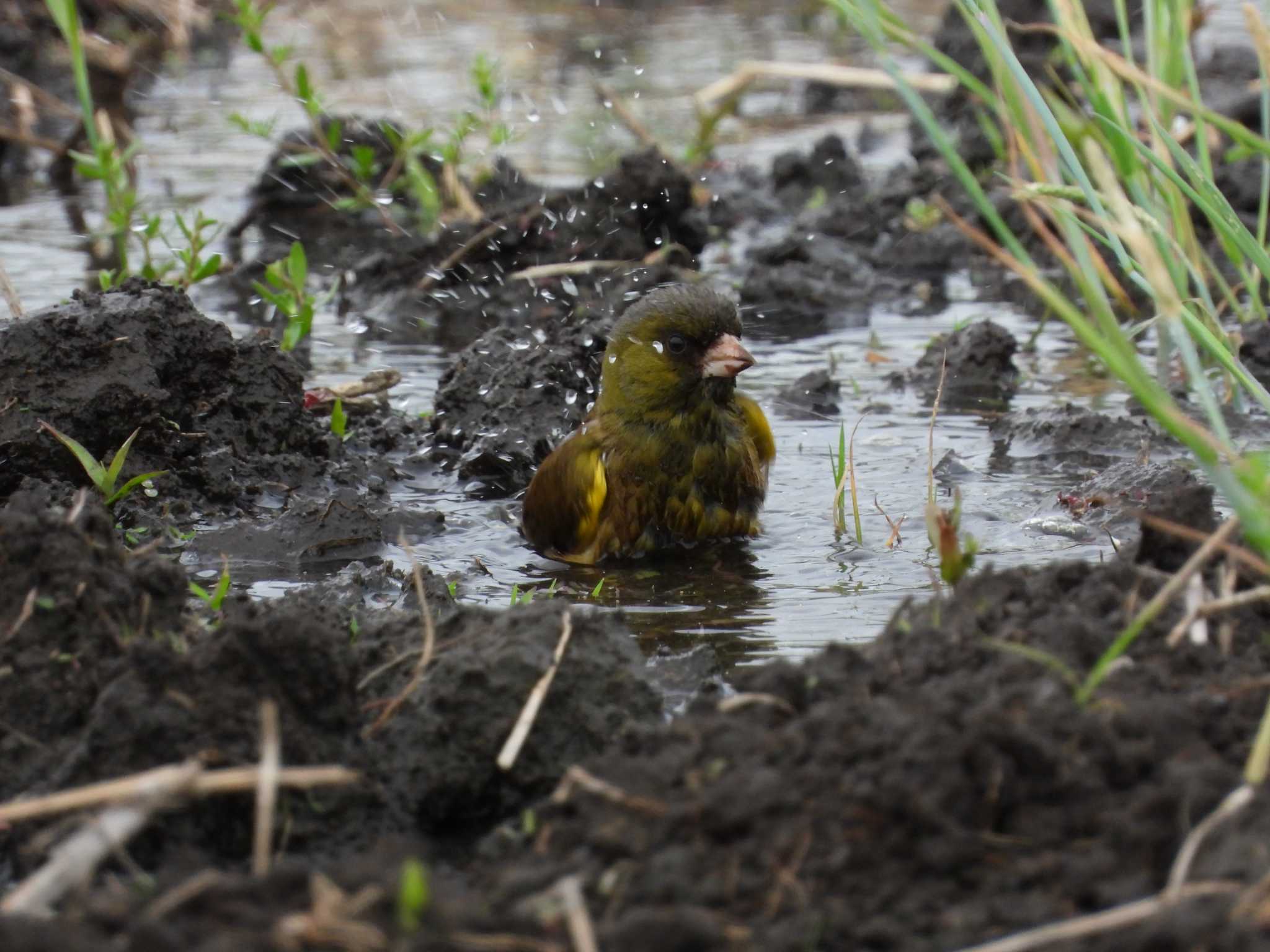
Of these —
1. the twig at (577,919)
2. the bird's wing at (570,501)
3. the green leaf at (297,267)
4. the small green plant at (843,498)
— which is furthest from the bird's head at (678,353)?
the twig at (577,919)

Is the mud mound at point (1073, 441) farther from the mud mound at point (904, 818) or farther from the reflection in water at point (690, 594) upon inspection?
the mud mound at point (904, 818)

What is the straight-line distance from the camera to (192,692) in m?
2.74

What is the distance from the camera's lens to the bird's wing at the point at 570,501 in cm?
503

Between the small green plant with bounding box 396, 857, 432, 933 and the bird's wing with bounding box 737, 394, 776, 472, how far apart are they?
3277 mm

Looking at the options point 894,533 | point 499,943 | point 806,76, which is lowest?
point 499,943

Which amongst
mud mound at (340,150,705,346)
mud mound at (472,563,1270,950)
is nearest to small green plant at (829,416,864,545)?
mud mound at (472,563,1270,950)

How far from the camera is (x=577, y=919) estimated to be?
→ 6.84 feet

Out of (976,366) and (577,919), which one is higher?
(976,366)

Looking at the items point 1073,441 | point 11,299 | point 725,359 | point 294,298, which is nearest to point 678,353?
point 725,359

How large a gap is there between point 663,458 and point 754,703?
2558mm

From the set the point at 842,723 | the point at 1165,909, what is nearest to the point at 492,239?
the point at 842,723

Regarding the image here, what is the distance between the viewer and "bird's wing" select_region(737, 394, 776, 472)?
534 centimetres

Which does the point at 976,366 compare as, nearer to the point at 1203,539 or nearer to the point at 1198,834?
the point at 1203,539

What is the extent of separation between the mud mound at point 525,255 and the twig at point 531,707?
4.66 m
